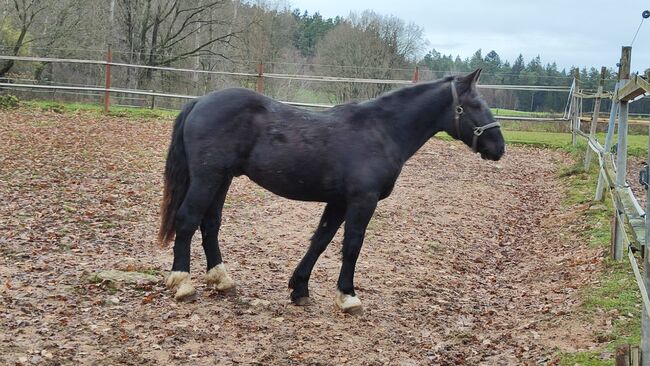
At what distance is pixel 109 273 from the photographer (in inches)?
221

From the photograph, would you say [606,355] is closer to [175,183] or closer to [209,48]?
[175,183]

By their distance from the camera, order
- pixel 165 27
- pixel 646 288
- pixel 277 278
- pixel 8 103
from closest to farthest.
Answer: pixel 646 288, pixel 277 278, pixel 8 103, pixel 165 27

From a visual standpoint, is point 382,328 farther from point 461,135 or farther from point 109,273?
point 109,273

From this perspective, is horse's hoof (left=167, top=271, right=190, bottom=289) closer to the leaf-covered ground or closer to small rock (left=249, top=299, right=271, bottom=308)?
the leaf-covered ground

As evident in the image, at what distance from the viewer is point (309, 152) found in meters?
5.09

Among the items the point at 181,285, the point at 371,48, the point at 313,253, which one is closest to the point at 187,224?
the point at 181,285

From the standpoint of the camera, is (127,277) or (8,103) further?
(8,103)

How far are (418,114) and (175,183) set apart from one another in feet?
7.02

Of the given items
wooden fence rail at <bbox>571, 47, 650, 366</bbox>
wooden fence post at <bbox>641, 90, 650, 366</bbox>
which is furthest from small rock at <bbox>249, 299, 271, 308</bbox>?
wooden fence post at <bbox>641, 90, 650, 366</bbox>

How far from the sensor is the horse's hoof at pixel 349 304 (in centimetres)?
521

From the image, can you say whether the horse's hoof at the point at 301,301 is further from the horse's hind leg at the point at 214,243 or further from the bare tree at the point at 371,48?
the bare tree at the point at 371,48

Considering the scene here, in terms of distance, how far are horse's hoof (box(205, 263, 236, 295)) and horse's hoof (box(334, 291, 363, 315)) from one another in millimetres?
930

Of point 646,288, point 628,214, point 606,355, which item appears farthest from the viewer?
point 628,214

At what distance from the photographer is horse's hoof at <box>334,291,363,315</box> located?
5.21 m
